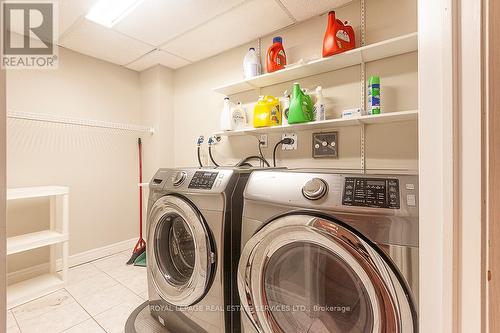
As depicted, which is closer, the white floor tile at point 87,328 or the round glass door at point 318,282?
the round glass door at point 318,282

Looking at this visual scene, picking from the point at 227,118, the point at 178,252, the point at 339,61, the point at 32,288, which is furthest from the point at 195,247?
the point at 32,288

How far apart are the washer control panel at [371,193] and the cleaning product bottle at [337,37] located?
42.1 inches

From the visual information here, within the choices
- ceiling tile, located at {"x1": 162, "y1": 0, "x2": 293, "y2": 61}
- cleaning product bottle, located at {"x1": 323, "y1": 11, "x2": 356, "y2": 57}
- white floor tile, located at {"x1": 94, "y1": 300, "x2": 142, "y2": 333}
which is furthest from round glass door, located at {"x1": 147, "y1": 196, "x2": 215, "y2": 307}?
ceiling tile, located at {"x1": 162, "y1": 0, "x2": 293, "y2": 61}

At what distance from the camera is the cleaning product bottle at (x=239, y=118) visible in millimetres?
2250

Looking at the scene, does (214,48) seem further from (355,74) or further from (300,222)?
(300,222)

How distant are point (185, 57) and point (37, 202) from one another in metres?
2.02

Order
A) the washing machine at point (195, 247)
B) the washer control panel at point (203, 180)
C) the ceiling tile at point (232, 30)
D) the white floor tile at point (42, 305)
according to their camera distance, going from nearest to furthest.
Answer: the washing machine at point (195, 247), the washer control panel at point (203, 180), the white floor tile at point (42, 305), the ceiling tile at point (232, 30)

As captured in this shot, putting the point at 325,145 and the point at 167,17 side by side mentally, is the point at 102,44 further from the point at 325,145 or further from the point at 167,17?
the point at 325,145

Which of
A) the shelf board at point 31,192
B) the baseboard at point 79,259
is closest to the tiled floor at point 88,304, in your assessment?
the baseboard at point 79,259

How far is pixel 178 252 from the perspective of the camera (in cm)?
161

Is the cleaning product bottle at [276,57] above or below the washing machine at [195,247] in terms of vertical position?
above

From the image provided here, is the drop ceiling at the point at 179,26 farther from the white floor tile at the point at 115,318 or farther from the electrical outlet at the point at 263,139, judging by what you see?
the white floor tile at the point at 115,318

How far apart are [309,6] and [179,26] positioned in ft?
3.49

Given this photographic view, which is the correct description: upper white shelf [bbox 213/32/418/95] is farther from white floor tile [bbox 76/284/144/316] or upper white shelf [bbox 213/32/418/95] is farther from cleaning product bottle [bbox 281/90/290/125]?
white floor tile [bbox 76/284/144/316]
